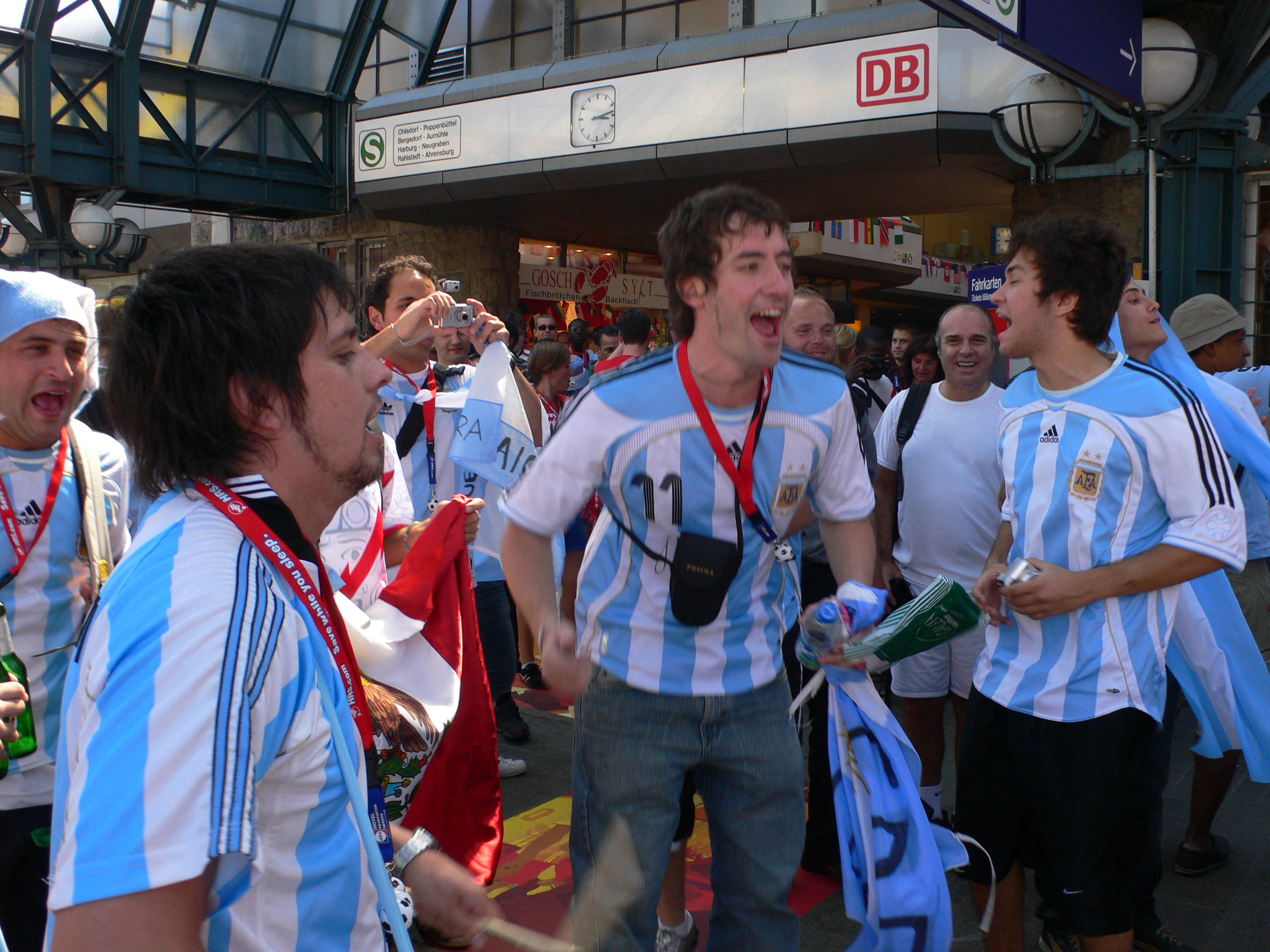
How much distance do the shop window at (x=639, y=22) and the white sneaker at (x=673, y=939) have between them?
10428 millimetres

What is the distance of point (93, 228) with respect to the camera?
12430mm

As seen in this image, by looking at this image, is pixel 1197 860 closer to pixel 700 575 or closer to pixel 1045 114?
pixel 700 575

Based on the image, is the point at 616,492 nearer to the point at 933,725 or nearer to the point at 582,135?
the point at 933,725

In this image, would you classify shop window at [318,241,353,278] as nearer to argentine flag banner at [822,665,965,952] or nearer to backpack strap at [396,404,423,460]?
backpack strap at [396,404,423,460]

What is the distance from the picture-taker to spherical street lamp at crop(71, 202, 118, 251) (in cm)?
1242

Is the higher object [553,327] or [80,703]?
[553,327]

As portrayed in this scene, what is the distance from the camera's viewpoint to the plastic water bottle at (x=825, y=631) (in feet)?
7.82

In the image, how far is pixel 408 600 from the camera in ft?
9.68

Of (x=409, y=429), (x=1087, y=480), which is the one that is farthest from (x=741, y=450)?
(x=409, y=429)

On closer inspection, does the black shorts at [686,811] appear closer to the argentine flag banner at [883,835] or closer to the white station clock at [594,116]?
the argentine flag banner at [883,835]

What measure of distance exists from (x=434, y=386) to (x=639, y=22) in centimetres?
953

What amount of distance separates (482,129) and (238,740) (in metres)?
12.3

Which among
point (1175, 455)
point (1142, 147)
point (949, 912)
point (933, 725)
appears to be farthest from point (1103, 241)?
point (1142, 147)

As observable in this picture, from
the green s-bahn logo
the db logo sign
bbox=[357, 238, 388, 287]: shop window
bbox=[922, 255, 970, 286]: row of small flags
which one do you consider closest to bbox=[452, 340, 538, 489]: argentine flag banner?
the db logo sign
